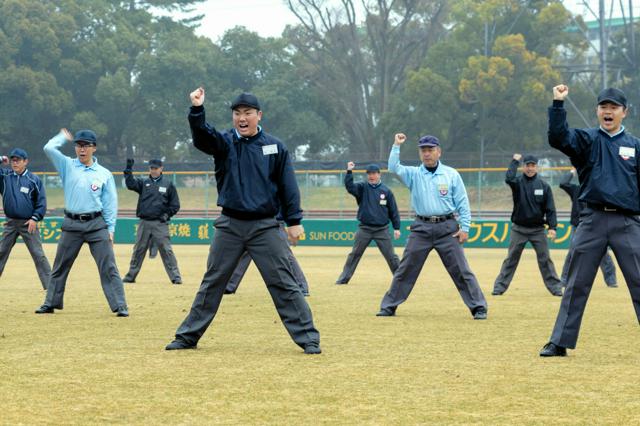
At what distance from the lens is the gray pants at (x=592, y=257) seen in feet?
27.4

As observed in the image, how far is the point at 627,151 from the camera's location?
27.2 feet

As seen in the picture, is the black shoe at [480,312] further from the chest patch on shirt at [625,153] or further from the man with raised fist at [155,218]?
the man with raised fist at [155,218]

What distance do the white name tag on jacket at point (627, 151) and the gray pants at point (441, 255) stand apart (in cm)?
383

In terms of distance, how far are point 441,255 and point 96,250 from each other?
154 inches

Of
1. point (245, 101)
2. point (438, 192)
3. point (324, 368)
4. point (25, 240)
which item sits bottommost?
point (25, 240)

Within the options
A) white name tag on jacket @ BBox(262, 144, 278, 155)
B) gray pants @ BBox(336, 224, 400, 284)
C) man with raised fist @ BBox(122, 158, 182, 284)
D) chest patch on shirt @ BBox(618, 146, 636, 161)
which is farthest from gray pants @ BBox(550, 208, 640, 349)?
man with raised fist @ BBox(122, 158, 182, 284)

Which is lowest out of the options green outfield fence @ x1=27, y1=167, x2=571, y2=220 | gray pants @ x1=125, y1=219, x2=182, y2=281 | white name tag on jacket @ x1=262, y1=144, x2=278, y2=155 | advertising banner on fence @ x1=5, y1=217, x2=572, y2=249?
advertising banner on fence @ x1=5, y1=217, x2=572, y2=249

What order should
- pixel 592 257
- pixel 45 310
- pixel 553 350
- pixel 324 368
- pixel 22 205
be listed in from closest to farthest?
pixel 324 368 < pixel 592 257 < pixel 553 350 < pixel 45 310 < pixel 22 205

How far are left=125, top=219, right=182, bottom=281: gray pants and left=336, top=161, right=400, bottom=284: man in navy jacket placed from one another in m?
2.87

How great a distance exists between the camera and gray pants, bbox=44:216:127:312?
11930 millimetres

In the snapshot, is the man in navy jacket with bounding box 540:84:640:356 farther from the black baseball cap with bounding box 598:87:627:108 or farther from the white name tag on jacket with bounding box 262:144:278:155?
the white name tag on jacket with bounding box 262:144:278:155

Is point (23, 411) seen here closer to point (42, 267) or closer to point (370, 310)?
point (370, 310)

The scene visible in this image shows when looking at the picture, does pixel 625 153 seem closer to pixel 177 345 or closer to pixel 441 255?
pixel 177 345

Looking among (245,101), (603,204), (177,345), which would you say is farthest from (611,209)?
(177,345)
